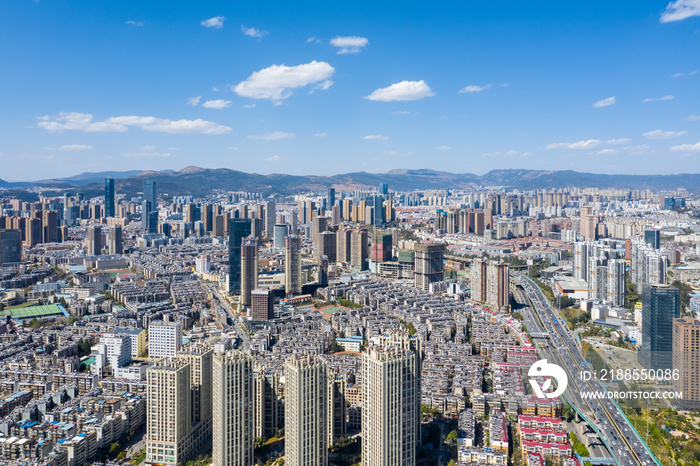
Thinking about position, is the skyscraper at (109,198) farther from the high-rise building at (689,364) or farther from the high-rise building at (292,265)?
the high-rise building at (689,364)

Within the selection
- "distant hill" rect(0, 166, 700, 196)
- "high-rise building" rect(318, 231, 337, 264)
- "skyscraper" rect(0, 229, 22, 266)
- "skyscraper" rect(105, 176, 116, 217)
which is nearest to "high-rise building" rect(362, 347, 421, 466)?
"high-rise building" rect(318, 231, 337, 264)

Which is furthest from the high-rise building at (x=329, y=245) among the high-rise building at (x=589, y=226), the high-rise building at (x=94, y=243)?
the high-rise building at (x=589, y=226)

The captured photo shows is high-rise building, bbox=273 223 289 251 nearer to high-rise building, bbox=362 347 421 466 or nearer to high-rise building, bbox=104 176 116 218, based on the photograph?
high-rise building, bbox=104 176 116 218

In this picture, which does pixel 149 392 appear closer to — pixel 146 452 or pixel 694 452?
pixel 146 452

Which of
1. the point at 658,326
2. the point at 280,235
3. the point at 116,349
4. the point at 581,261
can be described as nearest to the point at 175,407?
the point at 116,349

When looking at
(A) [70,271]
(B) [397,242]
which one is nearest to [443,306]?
(B) [397,242]

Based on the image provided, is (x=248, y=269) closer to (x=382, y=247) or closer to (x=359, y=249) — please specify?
(x=359, y=249)
